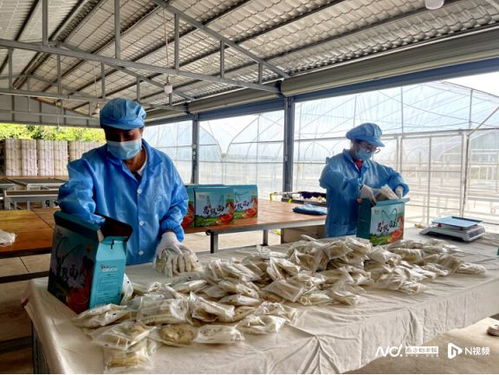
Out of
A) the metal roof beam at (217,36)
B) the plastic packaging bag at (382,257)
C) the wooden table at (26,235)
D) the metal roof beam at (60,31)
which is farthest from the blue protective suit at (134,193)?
the metal roof beam at (60,31)

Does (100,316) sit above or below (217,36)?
below

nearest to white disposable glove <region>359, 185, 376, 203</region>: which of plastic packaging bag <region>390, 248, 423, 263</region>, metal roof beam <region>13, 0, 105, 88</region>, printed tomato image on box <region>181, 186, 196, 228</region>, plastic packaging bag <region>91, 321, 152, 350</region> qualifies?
plastic packaging bag <region>390, 248, 423, 263</region>

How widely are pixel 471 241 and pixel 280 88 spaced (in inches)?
191

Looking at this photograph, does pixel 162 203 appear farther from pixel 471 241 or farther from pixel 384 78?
pixel 384 78

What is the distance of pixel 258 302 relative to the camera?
49.1 inches

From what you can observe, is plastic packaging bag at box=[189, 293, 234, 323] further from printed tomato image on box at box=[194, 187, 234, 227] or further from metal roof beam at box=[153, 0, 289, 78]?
metal roof beam at box=[153, 0, 289, 78]

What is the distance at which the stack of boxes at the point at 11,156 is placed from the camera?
30.2 ft

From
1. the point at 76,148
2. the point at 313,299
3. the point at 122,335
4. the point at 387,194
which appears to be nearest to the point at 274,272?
the point at 313,299

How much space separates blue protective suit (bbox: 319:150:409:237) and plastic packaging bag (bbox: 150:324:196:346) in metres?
1.85

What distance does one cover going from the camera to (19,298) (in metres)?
3.92

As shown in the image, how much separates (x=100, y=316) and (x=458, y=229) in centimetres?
236

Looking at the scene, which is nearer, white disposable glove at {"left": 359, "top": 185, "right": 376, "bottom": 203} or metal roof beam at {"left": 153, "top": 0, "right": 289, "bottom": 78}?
white disposable glove at {"left": 359, "top": 185, "right": 376, "bottom": 203}

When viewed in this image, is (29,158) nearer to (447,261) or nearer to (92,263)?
(92,263)

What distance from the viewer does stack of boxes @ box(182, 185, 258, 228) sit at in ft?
10.5
